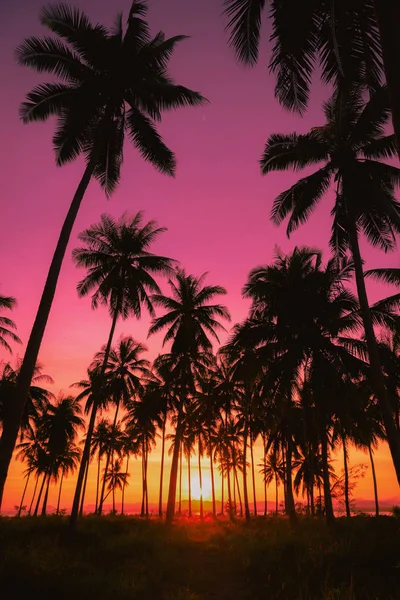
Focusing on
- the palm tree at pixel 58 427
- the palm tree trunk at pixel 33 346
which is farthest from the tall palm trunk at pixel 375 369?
the palm tree at pixel 58 427

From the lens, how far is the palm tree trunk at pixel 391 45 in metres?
3.47

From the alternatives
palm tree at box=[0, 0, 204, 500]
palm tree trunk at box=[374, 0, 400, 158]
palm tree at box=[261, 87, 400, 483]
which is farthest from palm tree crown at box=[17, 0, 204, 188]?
palm tree trunk at box=[374, 0, 400, 158]

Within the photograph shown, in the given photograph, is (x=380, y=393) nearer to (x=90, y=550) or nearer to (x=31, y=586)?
(x=31, y=586)

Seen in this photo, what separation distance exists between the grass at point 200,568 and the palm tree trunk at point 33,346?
2833 millimetres

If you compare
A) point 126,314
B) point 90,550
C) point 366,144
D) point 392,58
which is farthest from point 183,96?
point 90,550

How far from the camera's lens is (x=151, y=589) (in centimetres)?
891

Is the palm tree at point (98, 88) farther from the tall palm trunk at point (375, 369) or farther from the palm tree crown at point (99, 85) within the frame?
the tall palm trunk at point (375, 369)

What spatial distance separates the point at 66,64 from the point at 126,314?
1354 cm

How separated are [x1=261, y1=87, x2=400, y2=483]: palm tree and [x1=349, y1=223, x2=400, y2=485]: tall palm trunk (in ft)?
0.09

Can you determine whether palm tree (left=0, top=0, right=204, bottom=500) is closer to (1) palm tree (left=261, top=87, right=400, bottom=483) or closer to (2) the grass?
(1) palm tree (left=261, top=87, right=400, bottom=483)

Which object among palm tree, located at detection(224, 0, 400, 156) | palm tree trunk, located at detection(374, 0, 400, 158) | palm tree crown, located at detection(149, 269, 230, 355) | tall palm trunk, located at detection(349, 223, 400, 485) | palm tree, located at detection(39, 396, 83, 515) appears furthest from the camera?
palm tree, located at detection(39, 396, 83, 515)

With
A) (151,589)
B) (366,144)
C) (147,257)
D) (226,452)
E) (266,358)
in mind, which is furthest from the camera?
(226,452)

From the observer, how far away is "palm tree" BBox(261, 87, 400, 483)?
12273 millimetres

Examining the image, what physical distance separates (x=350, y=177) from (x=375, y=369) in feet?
22.2
